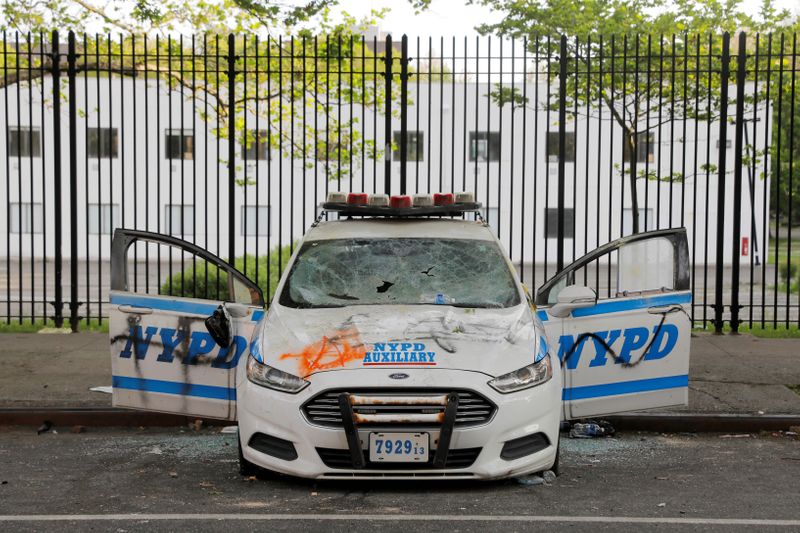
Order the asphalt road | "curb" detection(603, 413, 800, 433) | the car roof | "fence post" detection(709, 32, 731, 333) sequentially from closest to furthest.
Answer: the asphalt road
the car roof
"curb" detection(603, 413, 800, 433)
"fence post" detection(709, 32, 731, 333)

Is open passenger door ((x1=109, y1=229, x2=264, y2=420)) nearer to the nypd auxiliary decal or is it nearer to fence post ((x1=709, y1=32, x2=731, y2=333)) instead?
the nypd auxiliary decal

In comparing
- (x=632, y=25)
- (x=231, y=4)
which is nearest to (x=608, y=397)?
(x=231, y=4)

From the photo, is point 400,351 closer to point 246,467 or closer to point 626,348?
point 246,467

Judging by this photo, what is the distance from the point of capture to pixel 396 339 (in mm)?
6250

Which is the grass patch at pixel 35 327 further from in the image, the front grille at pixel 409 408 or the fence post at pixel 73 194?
the front grille at pixel 409 408

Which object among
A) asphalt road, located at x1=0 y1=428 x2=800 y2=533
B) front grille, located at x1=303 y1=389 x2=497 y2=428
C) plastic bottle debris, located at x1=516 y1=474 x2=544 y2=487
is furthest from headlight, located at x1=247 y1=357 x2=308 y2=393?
plastic bottle debris, located at x1=516 y1=474 x2=544 y2=487

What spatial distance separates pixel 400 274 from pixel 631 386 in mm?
1739

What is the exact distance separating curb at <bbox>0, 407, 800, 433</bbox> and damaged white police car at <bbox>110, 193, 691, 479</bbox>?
0.98m

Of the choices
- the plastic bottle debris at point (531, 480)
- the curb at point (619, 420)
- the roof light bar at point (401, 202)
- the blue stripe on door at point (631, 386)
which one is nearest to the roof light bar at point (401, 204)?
the roof light bar at point (401, 202)

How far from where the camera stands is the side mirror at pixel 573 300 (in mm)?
7020

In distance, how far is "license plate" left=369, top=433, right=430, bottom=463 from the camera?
5887 millimetres

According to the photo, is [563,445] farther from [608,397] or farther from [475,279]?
[475,279]

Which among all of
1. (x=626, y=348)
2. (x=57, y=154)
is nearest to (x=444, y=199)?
(x=626, y=348)

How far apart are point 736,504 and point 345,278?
285cm
